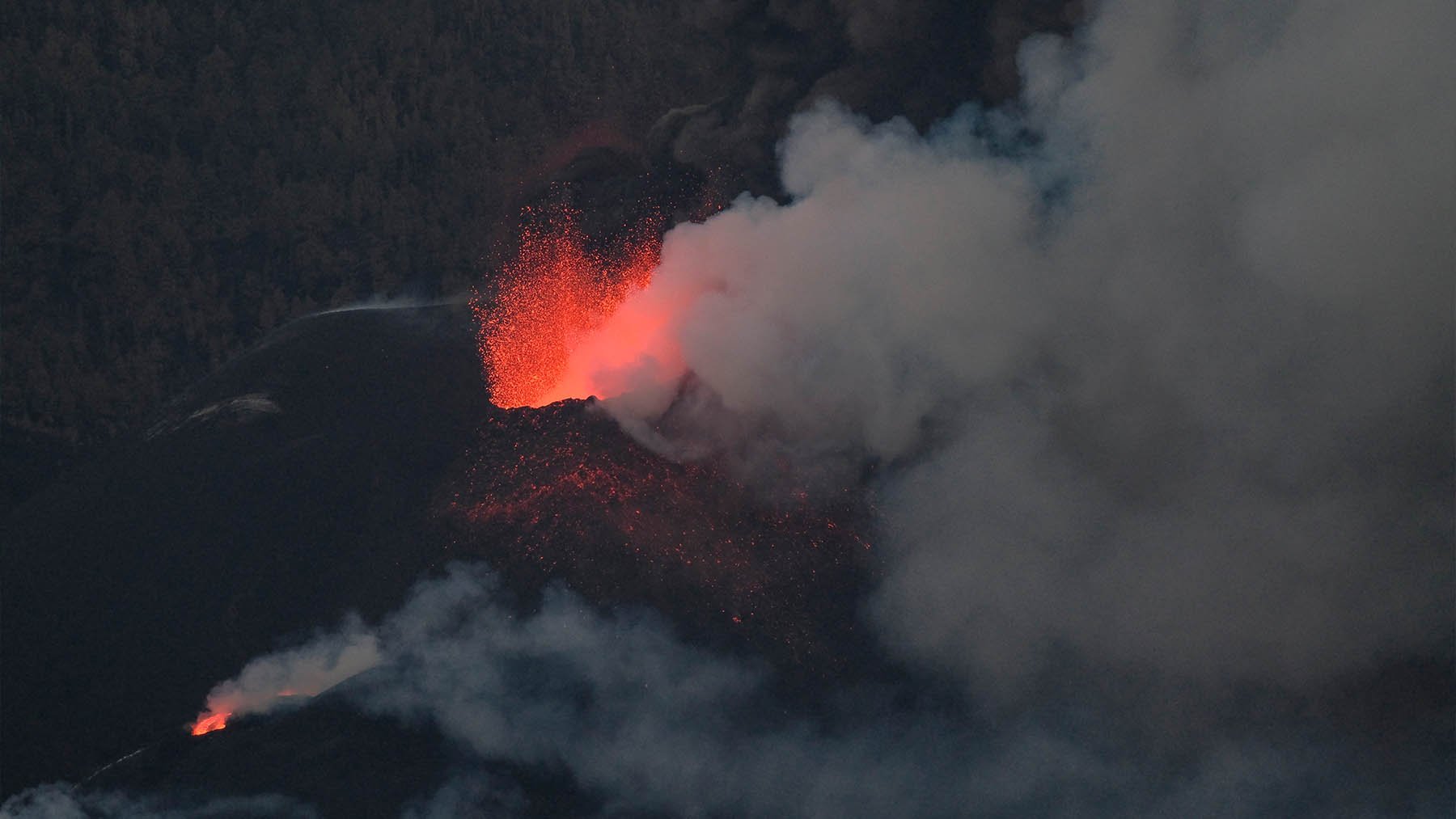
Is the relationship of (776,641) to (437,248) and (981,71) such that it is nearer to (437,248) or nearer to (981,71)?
(981,71)

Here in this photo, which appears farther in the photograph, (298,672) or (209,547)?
(209,547)

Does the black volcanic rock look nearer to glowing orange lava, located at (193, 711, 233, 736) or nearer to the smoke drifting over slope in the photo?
glowing orange lava, located at (193, 711, 233, 736)

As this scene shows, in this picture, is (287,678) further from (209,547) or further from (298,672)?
(209,547)

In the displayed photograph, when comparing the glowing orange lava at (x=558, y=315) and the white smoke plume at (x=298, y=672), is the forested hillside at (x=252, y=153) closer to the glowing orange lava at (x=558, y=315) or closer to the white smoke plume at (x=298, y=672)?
the glowing orange lava at (x=558, y=315)

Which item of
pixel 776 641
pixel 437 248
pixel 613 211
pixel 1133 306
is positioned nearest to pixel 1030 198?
pixel 1133 306

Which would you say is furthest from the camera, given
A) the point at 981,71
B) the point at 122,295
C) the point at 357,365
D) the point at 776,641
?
the point at 122,295

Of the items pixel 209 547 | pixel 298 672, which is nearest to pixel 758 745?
pixel 298 672

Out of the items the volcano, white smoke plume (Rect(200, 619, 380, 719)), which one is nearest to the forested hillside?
the volcano
